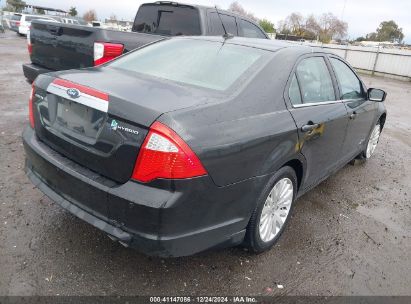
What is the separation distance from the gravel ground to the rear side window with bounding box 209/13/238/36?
3.26 m

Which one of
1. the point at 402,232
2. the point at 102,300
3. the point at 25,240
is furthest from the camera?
the point at 402,232

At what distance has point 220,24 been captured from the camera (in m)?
6.34

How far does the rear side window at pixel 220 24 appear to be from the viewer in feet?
20.3

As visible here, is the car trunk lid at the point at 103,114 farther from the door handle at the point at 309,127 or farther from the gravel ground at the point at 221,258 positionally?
the door handle at the point at 309,127

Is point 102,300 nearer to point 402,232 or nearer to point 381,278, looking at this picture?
point 381,278

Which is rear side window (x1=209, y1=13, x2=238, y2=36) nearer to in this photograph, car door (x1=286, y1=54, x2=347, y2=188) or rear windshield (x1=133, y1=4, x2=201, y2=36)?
rear windshield (x1=133, y1=4, x2=201, y2=36)

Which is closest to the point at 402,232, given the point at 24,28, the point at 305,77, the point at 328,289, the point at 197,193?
the point at 328,289

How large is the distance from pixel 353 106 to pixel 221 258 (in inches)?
A: 91.0

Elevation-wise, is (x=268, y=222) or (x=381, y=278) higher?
(x=268, y=222)

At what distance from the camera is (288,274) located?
2932mm

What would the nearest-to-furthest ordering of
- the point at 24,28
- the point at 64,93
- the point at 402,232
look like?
the point at 64,93, the point at 402,232, the point at 24,28

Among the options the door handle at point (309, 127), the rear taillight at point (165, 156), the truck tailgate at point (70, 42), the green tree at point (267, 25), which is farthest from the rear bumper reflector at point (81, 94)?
the green tree at point (267, 25)

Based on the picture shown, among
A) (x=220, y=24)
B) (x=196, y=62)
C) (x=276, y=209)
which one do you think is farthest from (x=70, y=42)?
(x=276, y=209)

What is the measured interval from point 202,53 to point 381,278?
7.60 ft
